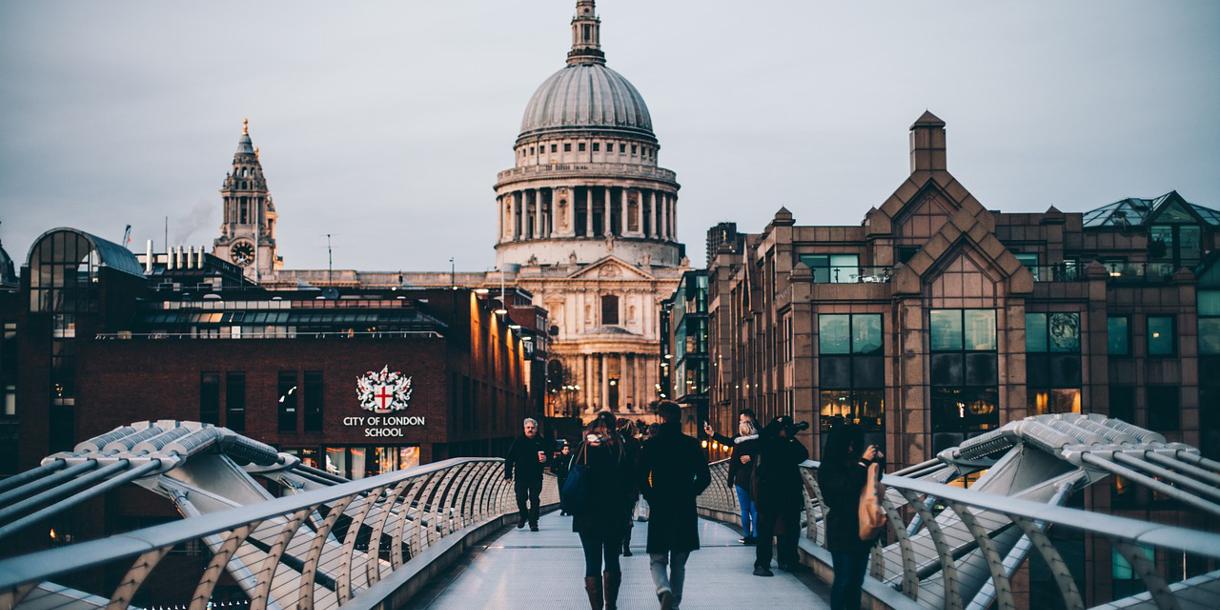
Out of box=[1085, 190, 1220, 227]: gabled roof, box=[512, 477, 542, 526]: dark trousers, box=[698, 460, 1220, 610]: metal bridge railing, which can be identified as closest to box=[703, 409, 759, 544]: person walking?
box=[698, 460, 1220, 610]: metal bridge railing

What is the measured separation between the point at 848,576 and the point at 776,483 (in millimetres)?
3768

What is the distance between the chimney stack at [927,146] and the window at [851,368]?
6.05m

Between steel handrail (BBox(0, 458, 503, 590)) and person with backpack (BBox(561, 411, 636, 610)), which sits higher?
steel handrail (BBox(0, 458, 503, 590))

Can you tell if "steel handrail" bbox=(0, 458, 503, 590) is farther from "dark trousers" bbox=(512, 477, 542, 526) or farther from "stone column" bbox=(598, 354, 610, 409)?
"stone column" bbox=(598, 354, 610, 409)

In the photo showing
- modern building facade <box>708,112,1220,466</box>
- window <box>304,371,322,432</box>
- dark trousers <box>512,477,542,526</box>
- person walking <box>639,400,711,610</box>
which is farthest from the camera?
window <box>304,371,322,432</box>

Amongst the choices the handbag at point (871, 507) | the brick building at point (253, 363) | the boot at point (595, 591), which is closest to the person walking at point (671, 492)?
the boot at point (595, 591)

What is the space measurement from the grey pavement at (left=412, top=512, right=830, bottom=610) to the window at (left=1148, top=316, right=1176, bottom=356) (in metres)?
32.6

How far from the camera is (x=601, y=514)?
48.3 ft

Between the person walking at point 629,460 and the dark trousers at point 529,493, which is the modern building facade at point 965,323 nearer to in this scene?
the dark trousers at point 529,493

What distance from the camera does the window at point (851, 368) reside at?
47906 millimetres

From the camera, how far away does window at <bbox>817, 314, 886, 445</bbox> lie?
1886 inches

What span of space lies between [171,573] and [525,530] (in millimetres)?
14026


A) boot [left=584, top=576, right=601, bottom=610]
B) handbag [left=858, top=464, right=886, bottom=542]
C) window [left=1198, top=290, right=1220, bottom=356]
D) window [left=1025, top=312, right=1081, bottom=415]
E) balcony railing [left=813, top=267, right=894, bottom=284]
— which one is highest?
balcony railing [left=813, top=267, right=894, bottom=284]

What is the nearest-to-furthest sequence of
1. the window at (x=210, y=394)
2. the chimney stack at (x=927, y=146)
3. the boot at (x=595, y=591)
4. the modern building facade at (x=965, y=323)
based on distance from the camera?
the boot at (x=595, y=591) < the modern building facade at (x=965, y=323) < the chimney stack at (x=927, y=146) < the window at (x=210, y=394)
